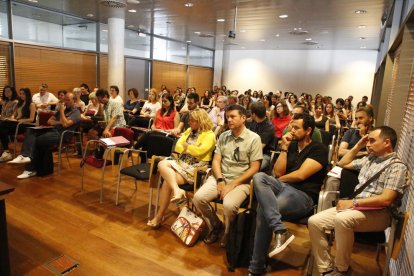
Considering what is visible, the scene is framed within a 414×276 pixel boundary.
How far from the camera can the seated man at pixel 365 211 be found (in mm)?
2102

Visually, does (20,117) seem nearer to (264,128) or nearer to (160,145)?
(160,145)

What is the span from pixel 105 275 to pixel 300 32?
9533mm

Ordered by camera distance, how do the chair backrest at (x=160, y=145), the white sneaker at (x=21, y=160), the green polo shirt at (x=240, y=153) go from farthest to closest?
1. the white sneaker at (x=21, y=160)
2. the chair backrest at (x=160, y=145)
3. the green polo shirt at (x=240, y=153)

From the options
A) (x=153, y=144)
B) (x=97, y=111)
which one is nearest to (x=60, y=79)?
(x=97, y=111)

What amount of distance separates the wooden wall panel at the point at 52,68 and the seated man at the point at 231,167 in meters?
7.16

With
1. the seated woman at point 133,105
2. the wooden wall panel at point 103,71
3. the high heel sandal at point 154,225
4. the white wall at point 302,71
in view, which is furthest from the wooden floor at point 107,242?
the white wall at point 302,71

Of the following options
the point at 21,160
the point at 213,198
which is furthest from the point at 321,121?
the point at 21,160

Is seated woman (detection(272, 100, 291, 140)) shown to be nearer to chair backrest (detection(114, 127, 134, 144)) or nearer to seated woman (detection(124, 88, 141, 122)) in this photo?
chair backrest (detection(114, 127, 134, 144))

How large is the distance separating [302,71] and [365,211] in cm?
1381

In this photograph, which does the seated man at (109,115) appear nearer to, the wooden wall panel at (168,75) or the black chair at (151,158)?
the black chair at (151,158)

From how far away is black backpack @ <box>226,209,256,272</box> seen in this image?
2.48 m

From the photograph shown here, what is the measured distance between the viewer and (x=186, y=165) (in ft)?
10.4

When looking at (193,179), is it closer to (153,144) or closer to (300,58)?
(153,144)

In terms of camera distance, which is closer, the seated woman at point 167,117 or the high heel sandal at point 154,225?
the high heel sandal at point 154,225
